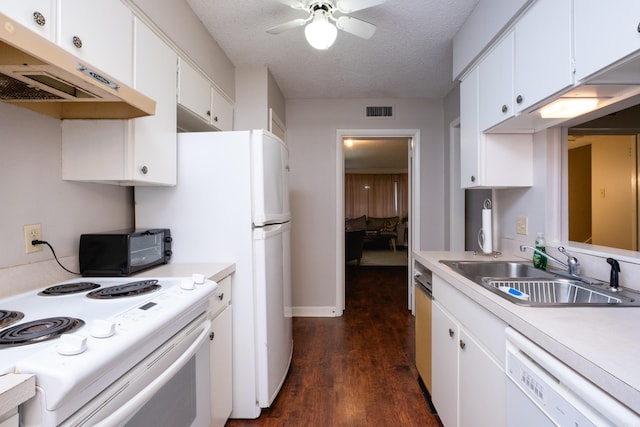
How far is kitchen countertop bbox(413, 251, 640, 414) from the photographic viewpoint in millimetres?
609

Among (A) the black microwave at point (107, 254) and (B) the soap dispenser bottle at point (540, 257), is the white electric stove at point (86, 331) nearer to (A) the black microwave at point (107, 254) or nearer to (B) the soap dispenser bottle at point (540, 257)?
(A) the black microwave at point (107, 254)

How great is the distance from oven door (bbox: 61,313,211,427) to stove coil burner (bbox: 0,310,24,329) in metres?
0.38

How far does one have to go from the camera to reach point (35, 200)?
4.02ft

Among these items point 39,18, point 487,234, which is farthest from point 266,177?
point 487,234

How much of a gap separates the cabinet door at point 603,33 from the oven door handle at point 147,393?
5.42ft

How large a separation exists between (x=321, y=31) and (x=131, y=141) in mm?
1132

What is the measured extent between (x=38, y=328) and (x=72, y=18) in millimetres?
1004

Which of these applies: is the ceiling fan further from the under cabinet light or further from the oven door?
the oven door

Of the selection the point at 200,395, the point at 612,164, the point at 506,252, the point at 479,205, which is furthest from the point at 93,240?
the point at 612,164

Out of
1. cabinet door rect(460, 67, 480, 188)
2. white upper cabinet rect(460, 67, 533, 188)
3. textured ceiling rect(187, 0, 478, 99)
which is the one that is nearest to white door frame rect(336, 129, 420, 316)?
textured ceiling rect(187, 0, 478, 99)

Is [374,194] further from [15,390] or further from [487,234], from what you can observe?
[15,390]

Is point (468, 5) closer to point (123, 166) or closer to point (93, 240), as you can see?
point (123, 166)

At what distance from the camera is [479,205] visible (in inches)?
115

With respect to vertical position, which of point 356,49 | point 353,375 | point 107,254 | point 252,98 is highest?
point 356,49
